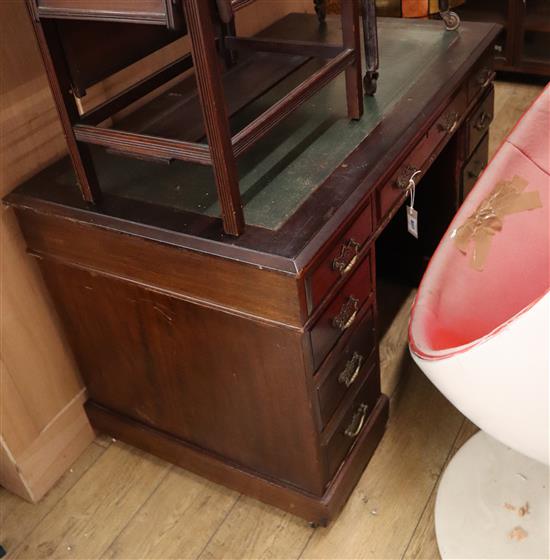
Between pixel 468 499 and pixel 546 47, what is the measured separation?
7.87 feet

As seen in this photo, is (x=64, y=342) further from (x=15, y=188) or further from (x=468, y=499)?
(x=468, y=499)

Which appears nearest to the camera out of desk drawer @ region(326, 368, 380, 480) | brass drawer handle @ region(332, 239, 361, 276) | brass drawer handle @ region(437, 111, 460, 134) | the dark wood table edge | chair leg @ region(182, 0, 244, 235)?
chair leg @ region(182, 0, 244, 235)

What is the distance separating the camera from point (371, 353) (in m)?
1.53

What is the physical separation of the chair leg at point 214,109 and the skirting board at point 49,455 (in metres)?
0.79

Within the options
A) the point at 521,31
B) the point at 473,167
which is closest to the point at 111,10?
the point at 473,167

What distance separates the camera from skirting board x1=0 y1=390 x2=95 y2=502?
5.22 ft

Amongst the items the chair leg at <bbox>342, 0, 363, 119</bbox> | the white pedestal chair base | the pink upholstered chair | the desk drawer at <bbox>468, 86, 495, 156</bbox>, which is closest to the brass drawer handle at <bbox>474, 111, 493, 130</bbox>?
the desk drawer at <bbox>468, 86, 495, 156</bbox>

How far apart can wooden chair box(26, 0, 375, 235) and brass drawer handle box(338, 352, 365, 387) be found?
1.36ft

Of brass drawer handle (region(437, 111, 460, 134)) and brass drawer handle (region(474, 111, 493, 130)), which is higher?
brass drawer handle (region(437, 111, 460, 134))

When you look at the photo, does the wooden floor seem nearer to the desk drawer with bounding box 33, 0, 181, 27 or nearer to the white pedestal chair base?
the white pedestal chair base

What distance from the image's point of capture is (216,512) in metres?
1.58

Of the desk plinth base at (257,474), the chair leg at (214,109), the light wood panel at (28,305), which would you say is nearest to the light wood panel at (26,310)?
the light wood panel at (28,305)

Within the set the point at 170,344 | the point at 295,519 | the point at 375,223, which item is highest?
the point at 375,223

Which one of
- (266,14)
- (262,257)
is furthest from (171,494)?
(266,14)
